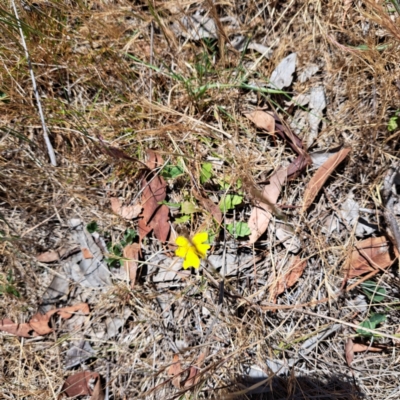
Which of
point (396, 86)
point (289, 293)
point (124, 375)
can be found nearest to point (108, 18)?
point (396, 86)

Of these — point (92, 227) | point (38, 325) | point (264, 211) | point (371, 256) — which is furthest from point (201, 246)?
point (38, 325)

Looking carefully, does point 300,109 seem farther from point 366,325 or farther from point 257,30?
point 366,325

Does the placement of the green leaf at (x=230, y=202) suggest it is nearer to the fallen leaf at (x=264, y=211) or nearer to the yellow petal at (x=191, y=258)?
the fallen leaf at (x=264, y=211)

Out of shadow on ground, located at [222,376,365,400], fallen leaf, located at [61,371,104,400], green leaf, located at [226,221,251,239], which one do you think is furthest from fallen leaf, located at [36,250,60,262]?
shadow on ground, located at [222,376,365,400]

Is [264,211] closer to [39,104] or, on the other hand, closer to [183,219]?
[183,219]

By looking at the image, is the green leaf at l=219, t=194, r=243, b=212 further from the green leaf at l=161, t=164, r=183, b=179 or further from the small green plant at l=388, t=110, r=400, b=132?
the small green plant at l=388, t=110, r=400, b=132

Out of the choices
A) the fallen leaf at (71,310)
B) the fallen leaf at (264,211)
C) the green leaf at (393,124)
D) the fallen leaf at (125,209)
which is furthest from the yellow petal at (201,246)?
the green leaf at (393,124)
